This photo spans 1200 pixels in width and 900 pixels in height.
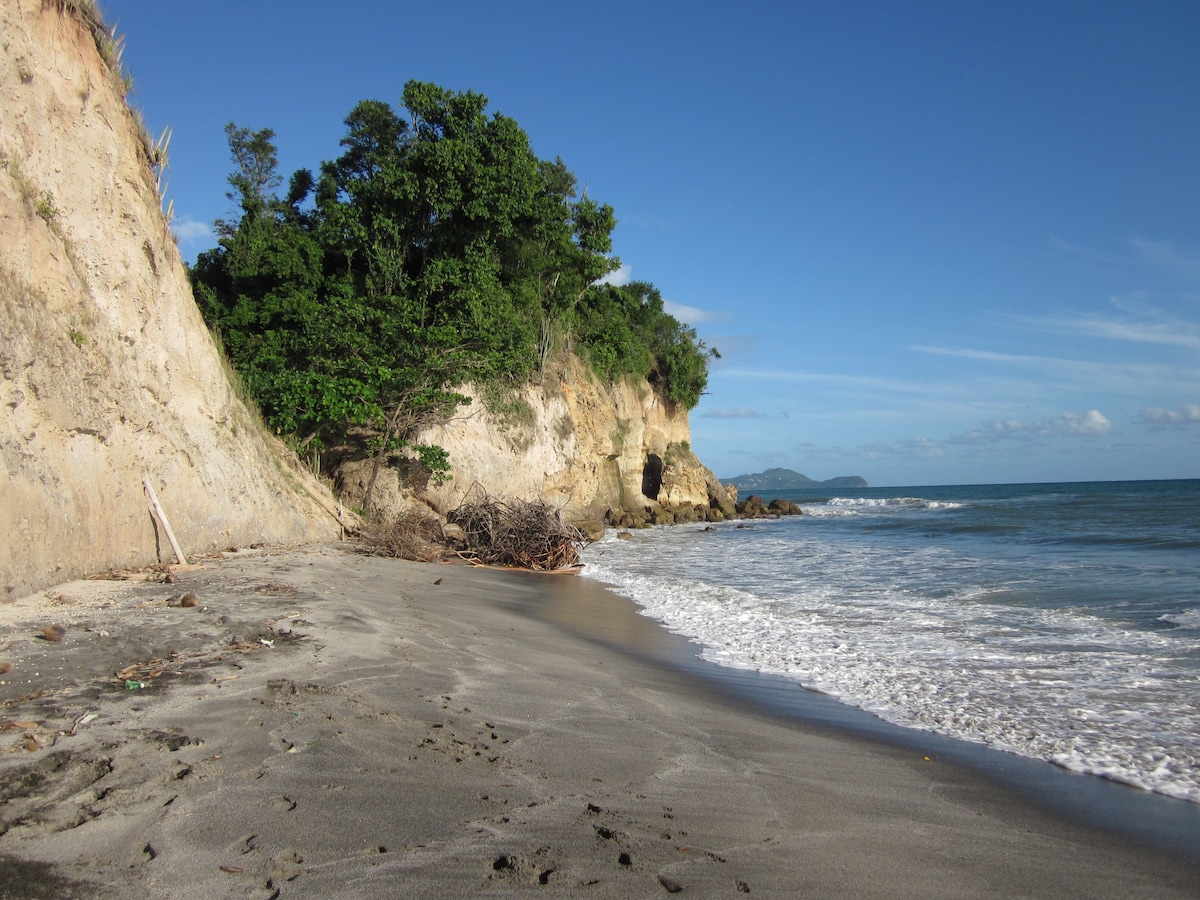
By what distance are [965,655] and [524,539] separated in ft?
28.4

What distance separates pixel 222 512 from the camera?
9844 millimetres

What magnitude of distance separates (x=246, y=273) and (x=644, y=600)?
557 inches

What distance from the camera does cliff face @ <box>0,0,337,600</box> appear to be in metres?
6.70

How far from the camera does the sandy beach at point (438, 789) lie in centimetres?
258

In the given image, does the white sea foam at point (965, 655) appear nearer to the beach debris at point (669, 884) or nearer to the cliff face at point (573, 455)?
Result: the beach debris at point (669, 884)

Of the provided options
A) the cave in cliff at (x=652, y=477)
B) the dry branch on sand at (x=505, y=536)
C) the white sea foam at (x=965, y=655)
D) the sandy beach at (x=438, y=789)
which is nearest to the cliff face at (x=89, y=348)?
the sandy beach at (x=438, y=789)

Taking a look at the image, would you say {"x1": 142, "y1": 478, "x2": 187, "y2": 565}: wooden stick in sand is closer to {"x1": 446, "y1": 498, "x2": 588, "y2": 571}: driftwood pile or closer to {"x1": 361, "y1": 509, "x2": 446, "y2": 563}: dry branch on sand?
{"x1": 361, "y1": 509, "x2": 446, "y2": 563}: dry branch on sand

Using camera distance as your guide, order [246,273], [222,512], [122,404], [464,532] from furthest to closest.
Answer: [246,273] → [464,532] → [222,512] → [122,404]

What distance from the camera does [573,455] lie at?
25.3 m

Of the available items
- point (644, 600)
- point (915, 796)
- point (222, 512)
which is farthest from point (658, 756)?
point (222, 512)

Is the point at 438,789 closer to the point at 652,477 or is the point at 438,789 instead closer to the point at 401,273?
the point at 401,273

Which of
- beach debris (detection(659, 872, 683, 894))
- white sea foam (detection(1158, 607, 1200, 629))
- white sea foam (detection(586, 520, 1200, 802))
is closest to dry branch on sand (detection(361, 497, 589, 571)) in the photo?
white sea foam (detection(586, 520, 1200, 802))

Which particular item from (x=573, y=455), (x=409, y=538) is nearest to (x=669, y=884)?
(x=409, y=538)

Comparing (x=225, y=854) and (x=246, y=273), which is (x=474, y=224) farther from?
(x=225, y=854)
